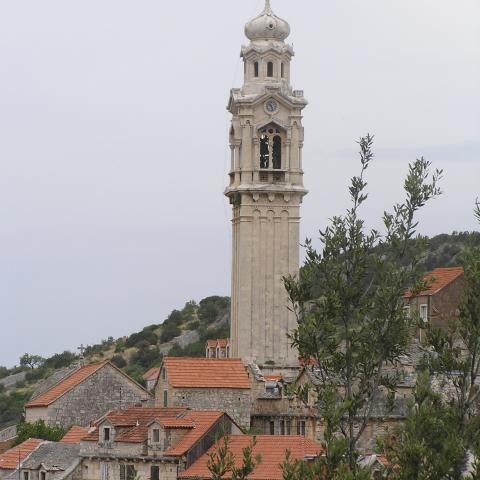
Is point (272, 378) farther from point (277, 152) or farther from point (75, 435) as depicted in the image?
point (277, 152)

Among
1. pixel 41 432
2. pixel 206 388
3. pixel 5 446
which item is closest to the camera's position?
pixel 206 388

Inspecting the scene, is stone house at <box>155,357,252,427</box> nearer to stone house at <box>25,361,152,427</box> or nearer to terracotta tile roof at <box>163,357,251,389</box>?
terracotta tile roof at <box>163,357,251,389</box>

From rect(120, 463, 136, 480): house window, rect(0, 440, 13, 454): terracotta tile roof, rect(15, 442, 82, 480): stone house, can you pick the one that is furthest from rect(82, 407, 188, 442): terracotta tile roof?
rect(0, 440, 13, 454): terracotta tile roof

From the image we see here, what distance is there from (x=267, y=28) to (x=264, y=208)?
937cm

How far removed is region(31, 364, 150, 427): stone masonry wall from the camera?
78750 millimetres

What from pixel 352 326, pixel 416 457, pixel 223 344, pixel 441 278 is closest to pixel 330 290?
pixel 352 326

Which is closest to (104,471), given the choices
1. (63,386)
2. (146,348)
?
(63,386)

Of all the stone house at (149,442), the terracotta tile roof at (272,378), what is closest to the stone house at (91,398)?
the terracotta tile roof at (272,378)

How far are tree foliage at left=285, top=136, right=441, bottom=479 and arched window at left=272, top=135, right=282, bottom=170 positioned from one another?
48779 mm

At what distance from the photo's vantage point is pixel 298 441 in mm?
62562

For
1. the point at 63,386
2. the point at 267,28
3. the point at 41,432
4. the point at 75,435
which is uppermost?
the point at 267,28

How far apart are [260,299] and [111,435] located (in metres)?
19.3

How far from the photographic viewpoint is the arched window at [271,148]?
283 ft

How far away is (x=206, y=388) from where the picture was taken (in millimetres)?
72375
